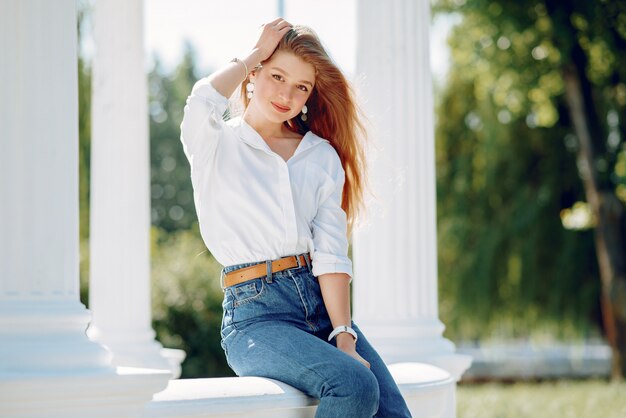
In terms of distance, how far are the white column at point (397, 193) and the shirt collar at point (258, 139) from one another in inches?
115

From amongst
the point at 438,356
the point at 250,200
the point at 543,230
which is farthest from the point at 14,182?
the point at 543,230

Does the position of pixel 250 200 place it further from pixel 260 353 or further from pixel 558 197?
→ pixel 558 197

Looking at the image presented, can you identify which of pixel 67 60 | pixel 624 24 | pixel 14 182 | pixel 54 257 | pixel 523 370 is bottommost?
pixel 523 370

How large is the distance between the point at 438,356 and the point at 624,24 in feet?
71.4

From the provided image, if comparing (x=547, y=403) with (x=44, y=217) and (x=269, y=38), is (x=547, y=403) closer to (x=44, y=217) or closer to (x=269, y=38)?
(x=269, y=38)

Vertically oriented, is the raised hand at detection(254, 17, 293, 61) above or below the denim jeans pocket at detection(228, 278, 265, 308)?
above

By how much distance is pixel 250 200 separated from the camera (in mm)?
7422

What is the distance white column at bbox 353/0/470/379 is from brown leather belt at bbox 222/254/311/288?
348cm

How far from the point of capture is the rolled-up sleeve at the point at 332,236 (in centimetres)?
735

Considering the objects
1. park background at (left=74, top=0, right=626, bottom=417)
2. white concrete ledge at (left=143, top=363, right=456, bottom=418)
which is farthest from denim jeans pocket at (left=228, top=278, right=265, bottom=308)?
park background at (left=74, top=0, right=626, bottom=417)

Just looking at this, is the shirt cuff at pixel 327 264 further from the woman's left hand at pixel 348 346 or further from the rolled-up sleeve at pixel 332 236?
the woman's left hand at pixel 348 346

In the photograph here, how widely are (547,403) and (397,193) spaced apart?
14.9m

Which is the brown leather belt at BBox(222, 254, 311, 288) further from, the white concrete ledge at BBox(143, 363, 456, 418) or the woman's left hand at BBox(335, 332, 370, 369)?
the white concrete ledge at BBox(143, 363, 456, 418)

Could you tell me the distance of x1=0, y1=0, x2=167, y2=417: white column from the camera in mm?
6707
